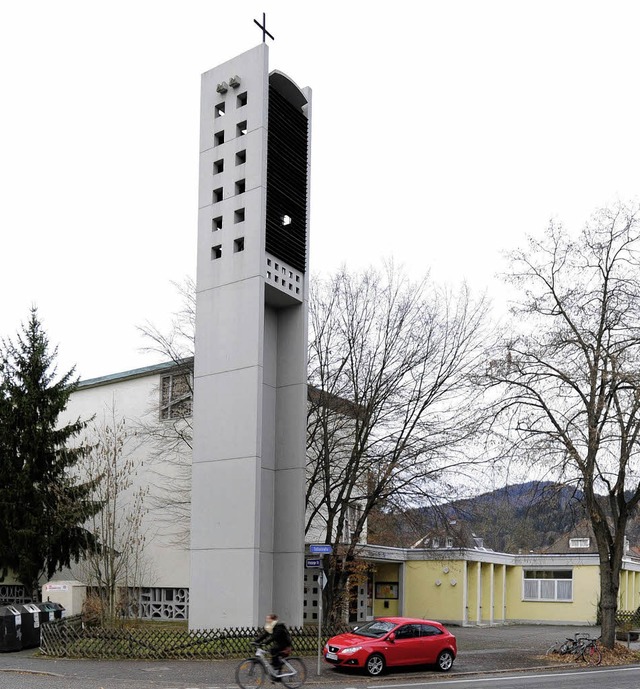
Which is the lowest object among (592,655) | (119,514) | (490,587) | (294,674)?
(490,587)

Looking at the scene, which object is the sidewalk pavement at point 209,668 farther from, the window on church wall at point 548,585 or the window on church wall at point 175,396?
the window on church wall at point 548,585

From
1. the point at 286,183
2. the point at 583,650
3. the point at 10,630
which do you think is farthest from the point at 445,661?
the point at 286,183

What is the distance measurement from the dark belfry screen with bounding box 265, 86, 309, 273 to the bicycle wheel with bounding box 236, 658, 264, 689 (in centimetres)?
1291

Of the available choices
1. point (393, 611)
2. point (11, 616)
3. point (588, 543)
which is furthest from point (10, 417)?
point (588, 543)

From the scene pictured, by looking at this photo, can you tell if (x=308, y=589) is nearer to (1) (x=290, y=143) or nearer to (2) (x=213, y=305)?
(2) (x=213, y=305)

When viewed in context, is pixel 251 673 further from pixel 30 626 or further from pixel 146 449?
pixel 146 449

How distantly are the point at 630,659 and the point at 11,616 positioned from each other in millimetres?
18534

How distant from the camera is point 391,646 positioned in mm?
21500

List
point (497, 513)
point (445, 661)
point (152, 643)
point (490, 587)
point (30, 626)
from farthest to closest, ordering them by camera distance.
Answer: point (490, 587), point (497, 513), point (30, 626), point (152, 643), point (445, 661)

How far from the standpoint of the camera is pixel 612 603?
26.8m

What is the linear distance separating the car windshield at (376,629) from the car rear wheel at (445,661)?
5.16ft

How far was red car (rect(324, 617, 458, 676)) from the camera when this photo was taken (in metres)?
20.9

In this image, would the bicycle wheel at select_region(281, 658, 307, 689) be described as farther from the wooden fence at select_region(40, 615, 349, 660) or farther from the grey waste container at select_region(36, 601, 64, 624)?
the grey waste container at select_region(36, 601, 64, 624)

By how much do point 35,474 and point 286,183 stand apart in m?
18.0
